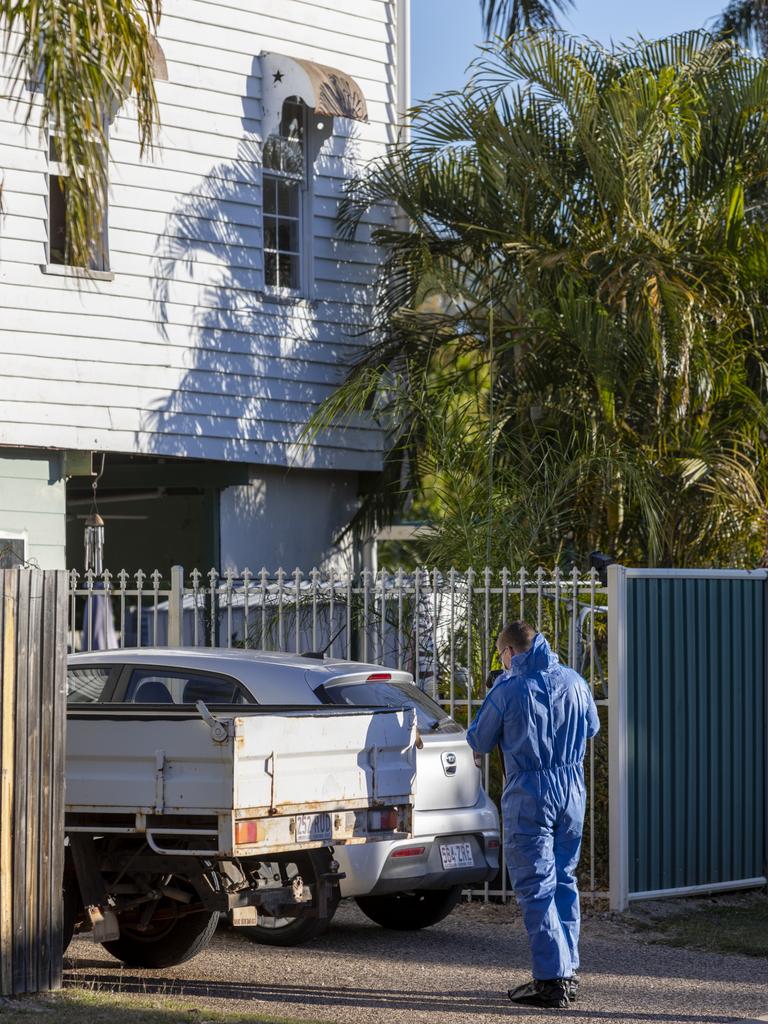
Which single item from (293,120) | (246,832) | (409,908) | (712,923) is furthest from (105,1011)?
(293,120)

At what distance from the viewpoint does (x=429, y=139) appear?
46.4 ft

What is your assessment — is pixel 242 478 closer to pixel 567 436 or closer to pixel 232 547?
pixel 232 547

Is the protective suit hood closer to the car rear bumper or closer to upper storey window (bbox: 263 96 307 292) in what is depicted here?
the car rear bumper

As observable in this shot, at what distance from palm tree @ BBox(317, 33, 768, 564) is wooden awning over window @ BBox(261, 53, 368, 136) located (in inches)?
31.3

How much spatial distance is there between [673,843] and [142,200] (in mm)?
6794

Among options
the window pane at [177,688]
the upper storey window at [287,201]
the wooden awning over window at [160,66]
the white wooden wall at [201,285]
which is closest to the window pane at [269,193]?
the upper storey window at [287,201]

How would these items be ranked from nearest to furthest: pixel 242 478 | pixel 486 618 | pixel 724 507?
pixel 486 618 < pixel 724 507 < pixel 242 478

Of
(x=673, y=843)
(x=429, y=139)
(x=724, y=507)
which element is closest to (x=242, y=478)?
(x=429, y=139)

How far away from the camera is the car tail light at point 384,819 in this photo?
765cm

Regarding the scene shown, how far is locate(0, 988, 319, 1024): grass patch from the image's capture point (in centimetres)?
665

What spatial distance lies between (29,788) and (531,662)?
94.9 inches

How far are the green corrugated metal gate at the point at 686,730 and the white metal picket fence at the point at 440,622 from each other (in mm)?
214

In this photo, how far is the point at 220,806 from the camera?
6887mm

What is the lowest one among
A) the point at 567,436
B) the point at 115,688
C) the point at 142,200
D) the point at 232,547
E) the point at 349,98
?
the point at 115,688
